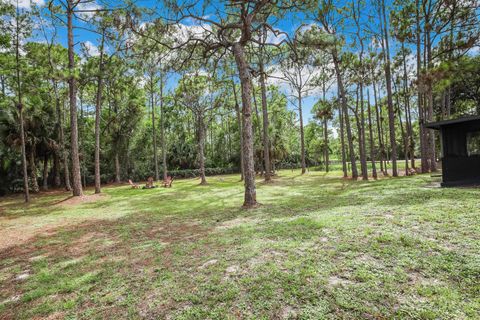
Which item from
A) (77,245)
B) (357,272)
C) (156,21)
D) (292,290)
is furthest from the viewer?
(156,21)

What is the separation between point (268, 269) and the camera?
3.03m

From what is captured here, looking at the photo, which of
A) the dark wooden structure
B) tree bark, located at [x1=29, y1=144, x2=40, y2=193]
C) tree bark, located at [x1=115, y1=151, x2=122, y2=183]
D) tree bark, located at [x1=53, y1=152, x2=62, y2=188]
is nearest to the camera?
the dark wooden structure

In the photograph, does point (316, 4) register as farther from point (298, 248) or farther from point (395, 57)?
point (395, 57)

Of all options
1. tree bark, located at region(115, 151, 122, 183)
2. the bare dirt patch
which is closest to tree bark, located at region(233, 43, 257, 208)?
the bare dirt patch

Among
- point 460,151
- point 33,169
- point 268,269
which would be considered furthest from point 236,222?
point 33,169

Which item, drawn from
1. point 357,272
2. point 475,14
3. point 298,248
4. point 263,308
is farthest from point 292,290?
point 475,14

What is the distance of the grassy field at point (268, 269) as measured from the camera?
90.2 inches

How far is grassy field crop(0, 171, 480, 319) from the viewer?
90.2 inches

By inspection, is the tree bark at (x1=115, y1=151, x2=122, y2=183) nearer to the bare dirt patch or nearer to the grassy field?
the grassy field

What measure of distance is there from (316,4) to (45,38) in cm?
1441

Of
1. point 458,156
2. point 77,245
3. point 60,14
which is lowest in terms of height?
point 77,245

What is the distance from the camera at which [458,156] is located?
27.9 feet

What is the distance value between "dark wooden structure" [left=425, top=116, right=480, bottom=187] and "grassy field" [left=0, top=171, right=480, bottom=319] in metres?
3.34

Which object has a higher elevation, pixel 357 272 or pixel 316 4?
pixel 316 4
